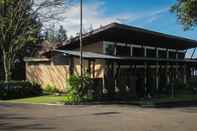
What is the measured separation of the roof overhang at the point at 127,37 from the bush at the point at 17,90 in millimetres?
4538

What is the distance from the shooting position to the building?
114 feet

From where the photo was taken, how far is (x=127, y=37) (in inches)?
1499

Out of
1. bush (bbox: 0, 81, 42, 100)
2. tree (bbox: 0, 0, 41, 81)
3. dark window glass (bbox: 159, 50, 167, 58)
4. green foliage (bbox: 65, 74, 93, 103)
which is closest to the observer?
green foliage (bbox: 65, 74, 93, 103)

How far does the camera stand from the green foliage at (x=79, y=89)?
29.1 meters

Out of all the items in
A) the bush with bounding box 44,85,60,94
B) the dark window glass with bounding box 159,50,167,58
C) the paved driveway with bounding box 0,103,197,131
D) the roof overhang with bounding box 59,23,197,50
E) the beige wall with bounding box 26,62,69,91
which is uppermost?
the roof overhang with bounding box 59,23,197,50

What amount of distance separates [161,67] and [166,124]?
2555 centimetres

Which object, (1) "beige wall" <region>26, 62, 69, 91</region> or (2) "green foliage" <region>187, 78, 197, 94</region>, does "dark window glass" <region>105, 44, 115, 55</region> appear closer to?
(1) "beige wall" <region>26, 62, 69, 91</region>

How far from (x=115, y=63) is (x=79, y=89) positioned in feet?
24.6

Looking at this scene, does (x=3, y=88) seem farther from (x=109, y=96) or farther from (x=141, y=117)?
(x=141, y=117)

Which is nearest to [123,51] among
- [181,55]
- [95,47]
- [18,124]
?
[95,47]

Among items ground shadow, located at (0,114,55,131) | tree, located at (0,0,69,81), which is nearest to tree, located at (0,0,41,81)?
tree, located at (0,0,69,81)

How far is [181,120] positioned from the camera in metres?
19.2

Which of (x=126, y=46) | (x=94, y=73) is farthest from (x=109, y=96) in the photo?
(x=126, y=46)

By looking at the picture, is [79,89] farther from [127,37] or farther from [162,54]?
[162,54]
